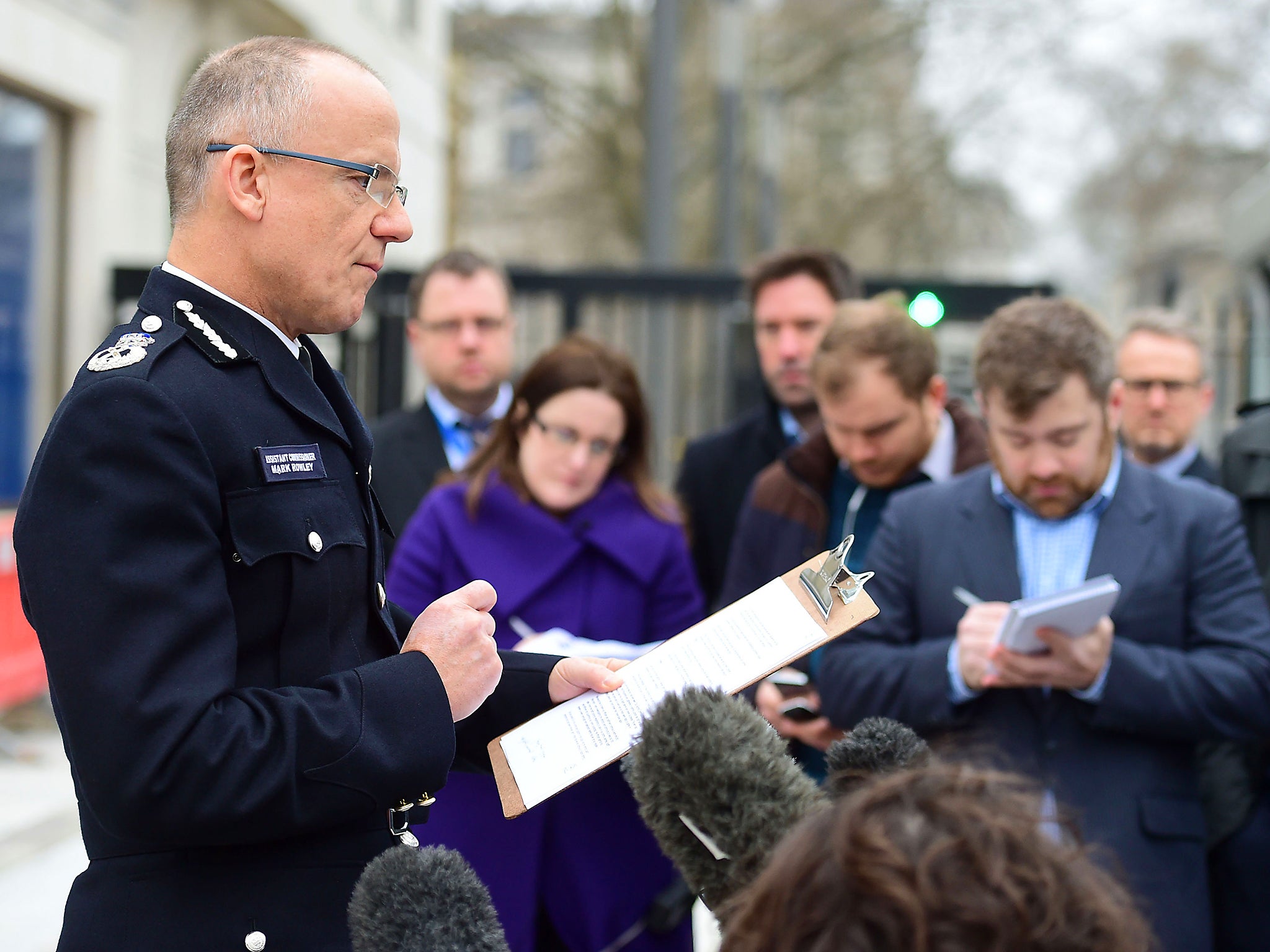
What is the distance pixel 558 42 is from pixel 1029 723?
1988 cm

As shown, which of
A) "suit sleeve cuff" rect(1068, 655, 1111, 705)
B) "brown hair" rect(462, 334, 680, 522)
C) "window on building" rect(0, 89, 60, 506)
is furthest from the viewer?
"window on building" rect(0, 89, 60, 506)

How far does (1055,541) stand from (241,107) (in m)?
2.15

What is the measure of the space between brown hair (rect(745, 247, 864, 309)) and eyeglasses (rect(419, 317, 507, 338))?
2.91 ft

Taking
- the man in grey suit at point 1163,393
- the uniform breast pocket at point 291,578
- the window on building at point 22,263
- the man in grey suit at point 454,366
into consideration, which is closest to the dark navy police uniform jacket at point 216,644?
the uniform breast pocket at point 291,578

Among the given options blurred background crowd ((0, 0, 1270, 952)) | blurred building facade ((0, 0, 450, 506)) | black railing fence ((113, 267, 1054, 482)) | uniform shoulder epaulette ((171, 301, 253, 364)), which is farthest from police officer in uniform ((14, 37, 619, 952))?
blurred building facade ((0, 0, 450, 506))

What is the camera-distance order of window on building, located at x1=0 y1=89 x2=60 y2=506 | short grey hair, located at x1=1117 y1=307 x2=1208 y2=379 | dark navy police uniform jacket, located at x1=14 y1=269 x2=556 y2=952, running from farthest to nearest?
window on building, located at x1=0 y1=89 x2=60 y2=506 → short grey hair, located at x1=1117 y1=307 x2=1208 y2=379 → dark navy police uniform jacket, located at x1=14 y1=269 x2=556 y2=952

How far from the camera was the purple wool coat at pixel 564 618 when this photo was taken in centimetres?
314

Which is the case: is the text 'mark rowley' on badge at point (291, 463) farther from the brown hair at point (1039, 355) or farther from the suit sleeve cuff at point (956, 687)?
the brown hair at point (1039, 355)

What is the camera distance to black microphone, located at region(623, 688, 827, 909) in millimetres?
1367

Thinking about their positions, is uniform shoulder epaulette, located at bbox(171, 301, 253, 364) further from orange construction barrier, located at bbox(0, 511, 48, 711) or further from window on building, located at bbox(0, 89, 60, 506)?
window on building, located at bbox(0, 89, 60, 506)

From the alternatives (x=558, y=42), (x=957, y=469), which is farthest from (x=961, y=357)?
(x=558, y=42)

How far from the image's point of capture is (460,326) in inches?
182

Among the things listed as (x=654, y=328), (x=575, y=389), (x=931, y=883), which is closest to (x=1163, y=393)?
(x=575, y=389)

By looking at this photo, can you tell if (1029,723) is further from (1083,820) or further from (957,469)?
(957,469)
